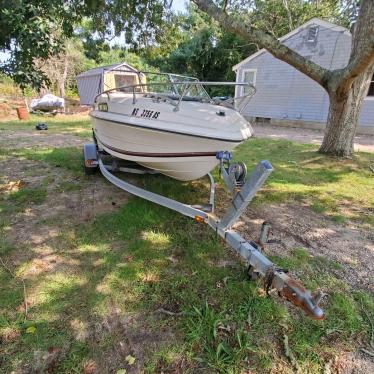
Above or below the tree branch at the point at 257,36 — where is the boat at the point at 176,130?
below

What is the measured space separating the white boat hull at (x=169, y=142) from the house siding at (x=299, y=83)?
35.1 ft

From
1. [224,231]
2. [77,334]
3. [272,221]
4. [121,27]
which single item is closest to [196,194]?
[272,221]

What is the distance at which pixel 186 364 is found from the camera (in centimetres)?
192

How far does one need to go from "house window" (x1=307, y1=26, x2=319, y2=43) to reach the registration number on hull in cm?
1185

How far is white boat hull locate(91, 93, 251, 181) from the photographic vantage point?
3.14m

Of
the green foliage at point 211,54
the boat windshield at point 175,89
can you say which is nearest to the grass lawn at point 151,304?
the boat windshield at point 175,89

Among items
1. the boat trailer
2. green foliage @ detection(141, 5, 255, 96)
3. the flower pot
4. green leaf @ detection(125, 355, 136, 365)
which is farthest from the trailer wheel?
green foliage @ detection(141, 5, 255, 96)

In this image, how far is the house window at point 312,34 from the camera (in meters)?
12.1

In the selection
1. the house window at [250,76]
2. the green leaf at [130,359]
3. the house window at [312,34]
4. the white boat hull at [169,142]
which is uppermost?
the house window at [312,34]

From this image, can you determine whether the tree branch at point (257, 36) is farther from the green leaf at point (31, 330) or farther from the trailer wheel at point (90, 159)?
the green leaf at point (31, 330)

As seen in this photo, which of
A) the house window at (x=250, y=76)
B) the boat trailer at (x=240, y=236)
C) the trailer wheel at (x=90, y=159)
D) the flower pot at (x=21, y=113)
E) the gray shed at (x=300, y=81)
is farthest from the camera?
the house window at (x=250, y=76)

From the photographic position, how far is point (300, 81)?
1279 centimetres

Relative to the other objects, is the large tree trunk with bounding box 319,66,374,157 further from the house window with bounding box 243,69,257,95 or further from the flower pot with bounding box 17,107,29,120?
the flower pot with bounding box 17,107,29,120

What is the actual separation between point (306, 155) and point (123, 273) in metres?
6.06
